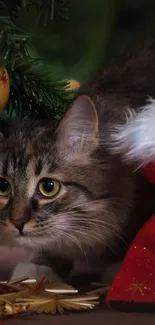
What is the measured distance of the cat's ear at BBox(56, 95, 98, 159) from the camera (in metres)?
0.80

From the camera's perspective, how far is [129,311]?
71cm

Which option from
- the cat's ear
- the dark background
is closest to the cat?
→ the cat's ear

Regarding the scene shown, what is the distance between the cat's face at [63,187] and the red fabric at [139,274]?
99 millimetres

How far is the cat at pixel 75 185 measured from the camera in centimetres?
78

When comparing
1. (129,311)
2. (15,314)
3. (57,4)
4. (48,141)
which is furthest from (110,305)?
(57,4)

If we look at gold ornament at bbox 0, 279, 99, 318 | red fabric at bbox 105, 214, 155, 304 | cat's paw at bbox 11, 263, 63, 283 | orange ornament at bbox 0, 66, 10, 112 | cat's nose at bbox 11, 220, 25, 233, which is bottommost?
cat's paw at bbox 11, 263, 63, 283

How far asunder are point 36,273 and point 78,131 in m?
0.27

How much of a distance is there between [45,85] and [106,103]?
0.36ft

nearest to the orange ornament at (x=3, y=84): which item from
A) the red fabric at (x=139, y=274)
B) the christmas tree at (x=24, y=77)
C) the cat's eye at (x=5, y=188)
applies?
the christmas tree at (x=24, y=77)

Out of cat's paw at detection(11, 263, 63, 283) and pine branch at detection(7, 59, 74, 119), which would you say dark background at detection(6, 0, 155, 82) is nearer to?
pine branch at detection(7, 59, 74, 119)

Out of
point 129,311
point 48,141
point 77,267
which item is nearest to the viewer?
point 129,311

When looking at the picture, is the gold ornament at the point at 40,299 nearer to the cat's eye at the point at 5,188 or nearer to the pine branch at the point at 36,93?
the cat's eye at the point at 5,188

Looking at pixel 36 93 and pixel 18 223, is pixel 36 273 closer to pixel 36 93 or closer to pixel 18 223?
pixel 18 223

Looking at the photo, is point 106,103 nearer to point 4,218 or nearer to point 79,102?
point 79,102
